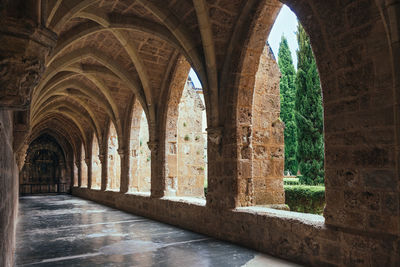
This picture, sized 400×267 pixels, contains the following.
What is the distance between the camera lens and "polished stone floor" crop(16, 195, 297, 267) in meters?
3.62

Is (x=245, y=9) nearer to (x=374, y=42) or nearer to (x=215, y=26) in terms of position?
(x=215, y=26)

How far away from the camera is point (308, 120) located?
11.7 m

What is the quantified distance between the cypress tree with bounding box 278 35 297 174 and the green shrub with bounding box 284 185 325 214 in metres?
8.16

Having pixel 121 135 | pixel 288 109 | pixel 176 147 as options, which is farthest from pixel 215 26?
pixel 288 109

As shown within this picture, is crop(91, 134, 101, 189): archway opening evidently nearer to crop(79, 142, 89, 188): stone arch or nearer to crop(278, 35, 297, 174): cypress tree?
crop(79, 142, 89, 188): stone arch

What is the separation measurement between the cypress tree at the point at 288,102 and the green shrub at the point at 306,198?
816cm

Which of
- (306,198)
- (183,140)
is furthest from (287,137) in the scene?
(183,140)

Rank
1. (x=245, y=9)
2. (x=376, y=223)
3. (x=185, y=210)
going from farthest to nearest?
(x=185, y=210) < (x=245, y=9) < (x=376, y=223)

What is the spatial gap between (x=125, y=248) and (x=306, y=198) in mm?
5590

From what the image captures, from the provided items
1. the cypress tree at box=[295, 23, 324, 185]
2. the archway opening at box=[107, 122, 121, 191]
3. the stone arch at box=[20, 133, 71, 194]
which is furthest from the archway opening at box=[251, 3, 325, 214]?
the stone arch at box=[20, 133, 71, 194]

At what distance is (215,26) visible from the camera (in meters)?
4.91

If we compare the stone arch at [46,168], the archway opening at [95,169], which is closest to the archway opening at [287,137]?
the archway opening at [95,169]

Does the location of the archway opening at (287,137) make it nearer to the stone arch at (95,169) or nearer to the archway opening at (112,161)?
the archway opening at (112,161)

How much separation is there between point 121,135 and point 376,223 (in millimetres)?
8297
